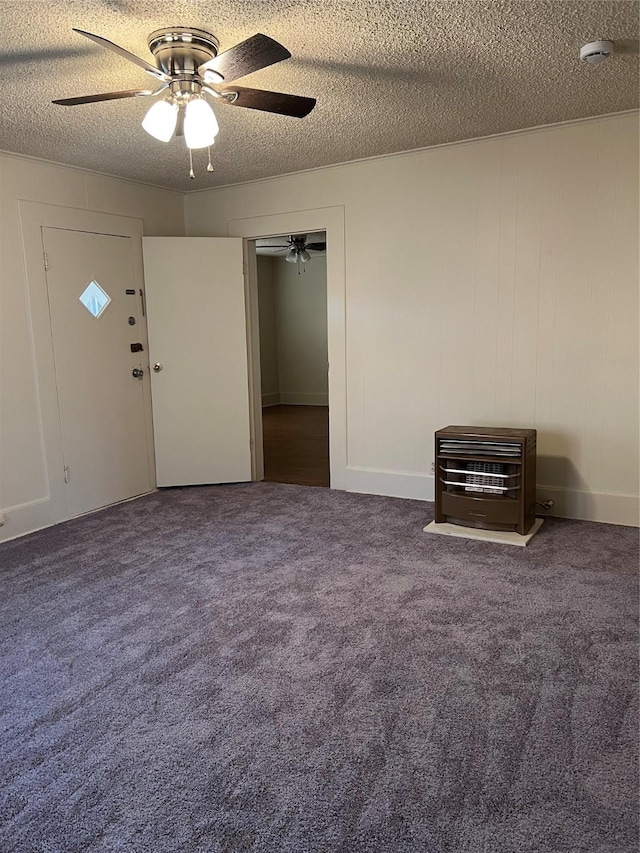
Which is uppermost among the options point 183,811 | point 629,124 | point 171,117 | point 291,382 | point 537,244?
point 629,124

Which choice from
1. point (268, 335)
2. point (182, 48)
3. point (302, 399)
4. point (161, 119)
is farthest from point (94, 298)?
point (302, 399)

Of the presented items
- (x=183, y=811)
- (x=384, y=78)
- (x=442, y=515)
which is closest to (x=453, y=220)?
(x=384, y=78)

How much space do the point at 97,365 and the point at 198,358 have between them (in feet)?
2.59

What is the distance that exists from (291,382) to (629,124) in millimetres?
6861

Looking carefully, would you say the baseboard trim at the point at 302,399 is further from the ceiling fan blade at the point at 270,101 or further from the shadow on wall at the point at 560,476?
the ceiling fan blade at the point at 270,101

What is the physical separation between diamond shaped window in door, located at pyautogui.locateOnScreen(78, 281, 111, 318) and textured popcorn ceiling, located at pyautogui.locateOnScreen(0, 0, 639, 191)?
0.84 m

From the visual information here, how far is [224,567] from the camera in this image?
323 centimetres

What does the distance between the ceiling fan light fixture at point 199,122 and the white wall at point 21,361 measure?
191 cm

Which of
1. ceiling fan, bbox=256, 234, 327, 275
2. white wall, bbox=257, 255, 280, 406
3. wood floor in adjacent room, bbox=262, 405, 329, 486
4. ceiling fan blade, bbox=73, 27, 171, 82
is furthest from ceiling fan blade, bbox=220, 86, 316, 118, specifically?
white wall, bbox=257, 255, 280, 406

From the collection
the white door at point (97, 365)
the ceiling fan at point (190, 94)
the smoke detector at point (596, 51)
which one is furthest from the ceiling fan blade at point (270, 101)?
the white door at point (97, 365)

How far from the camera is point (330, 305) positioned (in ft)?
15.0

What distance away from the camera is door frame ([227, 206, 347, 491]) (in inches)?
176

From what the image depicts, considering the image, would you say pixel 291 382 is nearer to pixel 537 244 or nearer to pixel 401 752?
pixel 537 244

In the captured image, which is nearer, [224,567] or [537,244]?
[224,567]
